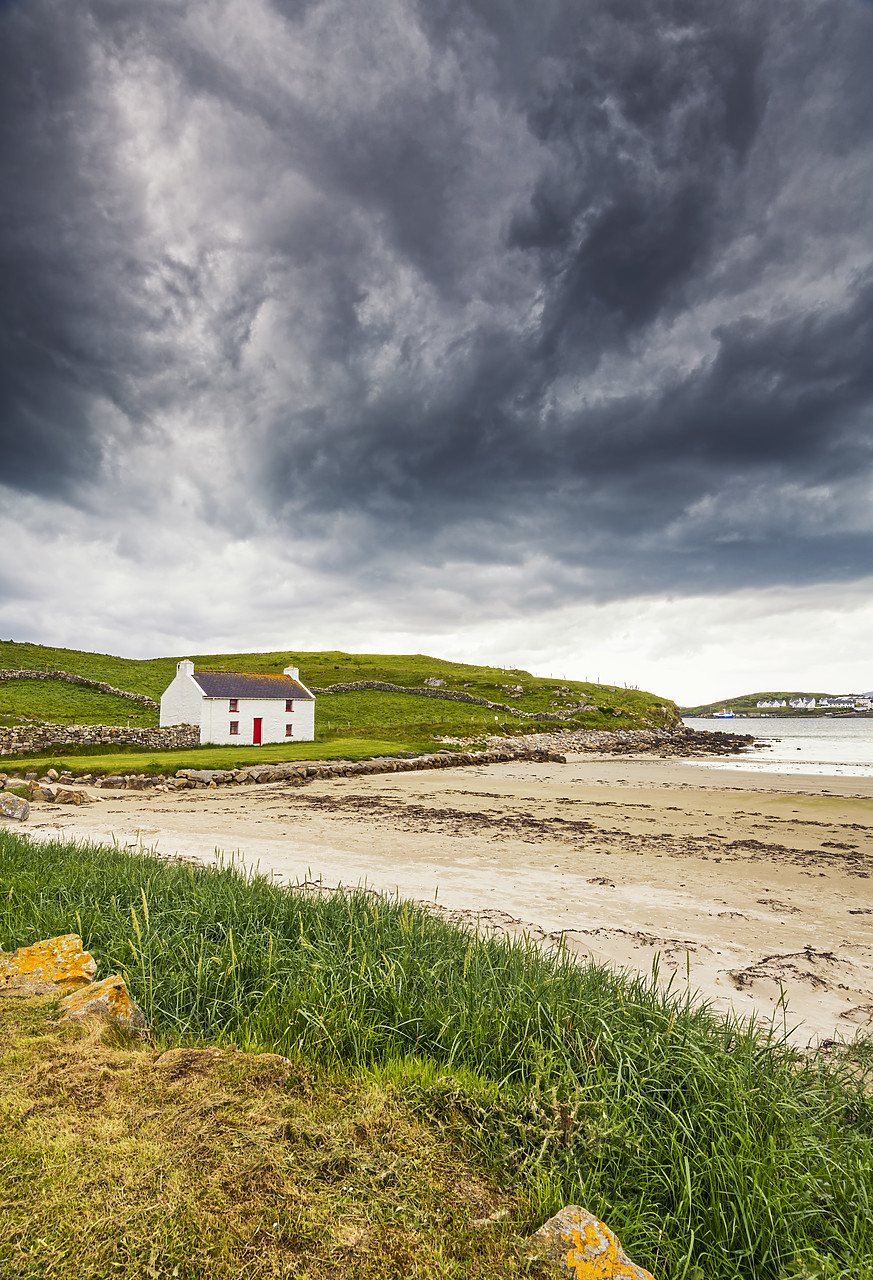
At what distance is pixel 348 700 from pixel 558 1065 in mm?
76799

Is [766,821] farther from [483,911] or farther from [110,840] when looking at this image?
[110,840]

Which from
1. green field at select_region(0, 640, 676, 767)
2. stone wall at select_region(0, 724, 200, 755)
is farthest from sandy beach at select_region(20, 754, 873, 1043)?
green field at select_region(0, 640, 676, 767)

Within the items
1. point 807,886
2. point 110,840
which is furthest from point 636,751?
point 110,840

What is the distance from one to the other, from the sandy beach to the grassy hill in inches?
1111

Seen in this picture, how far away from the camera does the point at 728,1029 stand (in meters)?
4.62

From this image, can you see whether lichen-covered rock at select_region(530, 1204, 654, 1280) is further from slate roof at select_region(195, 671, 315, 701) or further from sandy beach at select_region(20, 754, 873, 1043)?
slate roof at select_region(195, 671, 315, 701)

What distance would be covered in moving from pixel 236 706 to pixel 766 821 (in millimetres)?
35955

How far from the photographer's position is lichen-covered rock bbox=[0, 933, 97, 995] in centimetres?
508

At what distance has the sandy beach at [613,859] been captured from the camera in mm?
8531

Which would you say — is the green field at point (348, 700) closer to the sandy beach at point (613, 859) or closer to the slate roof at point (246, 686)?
the slate roof at point (246, 686)

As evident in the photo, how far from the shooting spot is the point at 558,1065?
4043mm

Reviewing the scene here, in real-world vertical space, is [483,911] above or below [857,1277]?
below

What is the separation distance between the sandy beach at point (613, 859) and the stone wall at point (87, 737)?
14642mm

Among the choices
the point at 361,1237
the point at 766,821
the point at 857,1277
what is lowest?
the point at 766,821
